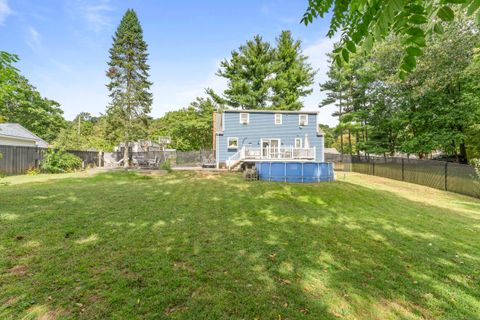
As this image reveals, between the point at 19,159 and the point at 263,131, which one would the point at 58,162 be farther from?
the point at 263,131

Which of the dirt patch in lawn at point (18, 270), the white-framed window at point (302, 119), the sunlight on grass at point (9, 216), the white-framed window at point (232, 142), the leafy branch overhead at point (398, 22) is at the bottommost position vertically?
the dirt patch in lawn at point (18, 270)

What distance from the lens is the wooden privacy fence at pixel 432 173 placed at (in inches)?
434

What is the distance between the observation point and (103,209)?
230 inches

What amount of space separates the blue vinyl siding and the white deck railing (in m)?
2.30

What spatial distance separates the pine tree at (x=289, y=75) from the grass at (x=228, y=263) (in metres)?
22.5

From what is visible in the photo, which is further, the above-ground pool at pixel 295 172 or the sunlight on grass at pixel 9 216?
the above-ground pool at pixel 295 172

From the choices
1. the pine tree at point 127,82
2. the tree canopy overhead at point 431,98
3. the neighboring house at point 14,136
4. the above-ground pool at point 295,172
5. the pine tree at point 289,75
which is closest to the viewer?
the above-ground pool at point 295,172

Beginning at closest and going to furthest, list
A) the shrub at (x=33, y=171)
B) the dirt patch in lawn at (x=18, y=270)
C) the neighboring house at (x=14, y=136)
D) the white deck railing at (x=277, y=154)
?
the dirt patch in lawn at (x=18, y=270) → the shrub at (x=33, y=171) → the white deck railing at (x=277, y=154) → the neighboring house at (x=14, y=136)

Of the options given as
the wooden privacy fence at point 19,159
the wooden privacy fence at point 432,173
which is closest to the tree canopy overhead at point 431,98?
the wooden privacy fence at point 432,173

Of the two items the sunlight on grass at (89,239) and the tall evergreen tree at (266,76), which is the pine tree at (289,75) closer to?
the tall evergreen tree at (266,76)

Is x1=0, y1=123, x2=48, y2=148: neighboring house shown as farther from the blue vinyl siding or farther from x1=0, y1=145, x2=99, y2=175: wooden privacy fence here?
the blue vinyl siding

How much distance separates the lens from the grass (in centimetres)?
238

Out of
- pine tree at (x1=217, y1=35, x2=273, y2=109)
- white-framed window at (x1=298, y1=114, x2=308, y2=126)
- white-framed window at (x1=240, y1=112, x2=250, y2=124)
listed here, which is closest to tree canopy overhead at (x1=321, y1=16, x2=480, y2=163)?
white-framed window at (x1=298, y1=114, x2=308, y2=126)

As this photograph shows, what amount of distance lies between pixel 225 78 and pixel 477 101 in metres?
22.3
